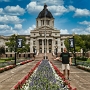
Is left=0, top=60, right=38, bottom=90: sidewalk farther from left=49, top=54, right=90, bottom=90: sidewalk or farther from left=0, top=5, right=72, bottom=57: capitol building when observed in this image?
left=0, top=5, right=72, bottom=57: capitol building

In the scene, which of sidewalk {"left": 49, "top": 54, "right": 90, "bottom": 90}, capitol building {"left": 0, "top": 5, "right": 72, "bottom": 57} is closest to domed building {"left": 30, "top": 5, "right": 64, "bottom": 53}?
capitol building {"left": 0, "top": 5, "right": 72, "bottom": 57}

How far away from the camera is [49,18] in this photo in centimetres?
12888

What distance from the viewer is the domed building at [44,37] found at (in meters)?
122

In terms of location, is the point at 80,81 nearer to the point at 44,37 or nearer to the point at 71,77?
the point at 71,77

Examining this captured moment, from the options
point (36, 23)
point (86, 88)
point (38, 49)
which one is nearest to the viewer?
point (86, 88)

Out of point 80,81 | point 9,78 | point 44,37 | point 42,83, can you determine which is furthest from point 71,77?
point 44,37

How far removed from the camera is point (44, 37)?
12138 cm

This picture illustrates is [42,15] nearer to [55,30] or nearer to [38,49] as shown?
[55,30]

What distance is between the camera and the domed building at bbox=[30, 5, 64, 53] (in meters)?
122

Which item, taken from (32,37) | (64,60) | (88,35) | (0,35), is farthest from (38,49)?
(64,60)

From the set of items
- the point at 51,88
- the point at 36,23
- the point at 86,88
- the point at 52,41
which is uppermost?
the point at 36,23

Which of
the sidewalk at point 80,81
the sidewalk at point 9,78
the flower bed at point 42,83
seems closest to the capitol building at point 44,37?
the sidewalk at point 9,78

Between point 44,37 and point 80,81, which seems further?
point 44,37

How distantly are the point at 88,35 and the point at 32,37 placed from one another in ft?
134
